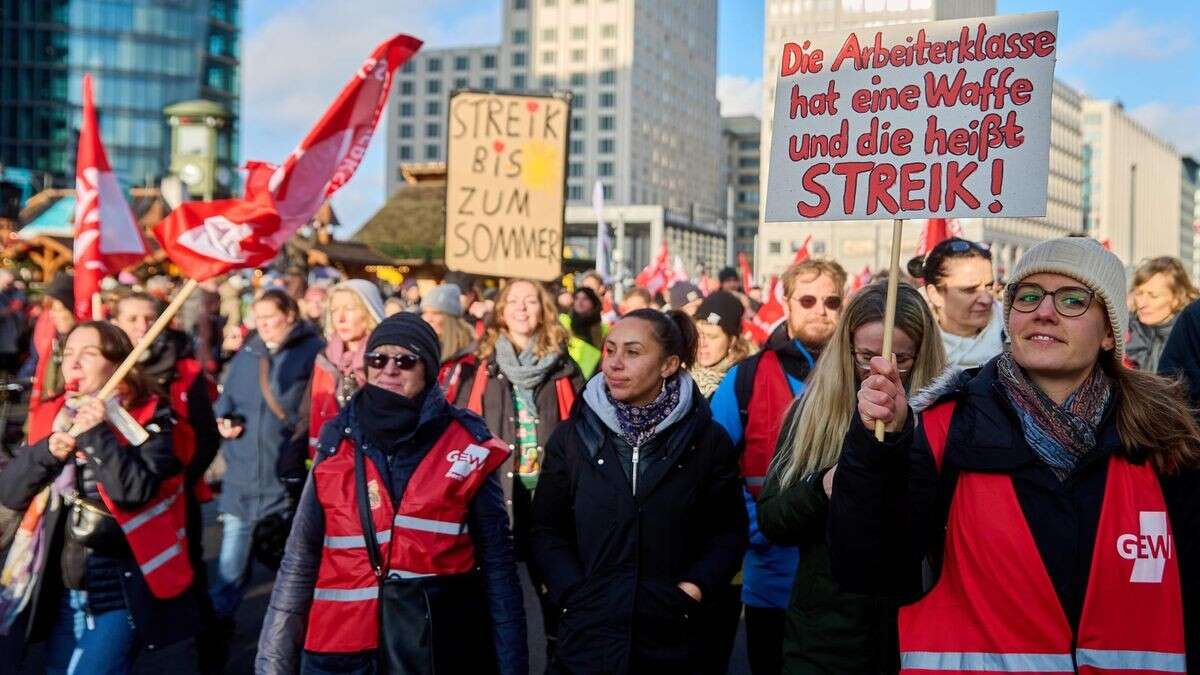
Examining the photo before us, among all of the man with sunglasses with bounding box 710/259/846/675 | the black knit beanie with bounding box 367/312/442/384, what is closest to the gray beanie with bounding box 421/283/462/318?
the man with sunglasses with bounding box 710/259/846/675

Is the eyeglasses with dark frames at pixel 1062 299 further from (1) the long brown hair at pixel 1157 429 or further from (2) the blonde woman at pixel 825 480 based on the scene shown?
→ (2) the blonde woman at pixel 825 480

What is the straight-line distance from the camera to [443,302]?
6398 millimetres

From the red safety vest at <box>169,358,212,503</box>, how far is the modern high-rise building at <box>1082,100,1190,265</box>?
12809 centimetres

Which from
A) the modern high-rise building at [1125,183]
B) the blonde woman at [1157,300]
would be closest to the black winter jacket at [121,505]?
the blonde woman at [1157,300]

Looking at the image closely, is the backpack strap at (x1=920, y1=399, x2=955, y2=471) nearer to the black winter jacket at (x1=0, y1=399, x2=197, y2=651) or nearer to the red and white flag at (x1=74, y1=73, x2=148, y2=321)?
the black winter jacket at (x1=0, y1=399, x2=197, y2=651)

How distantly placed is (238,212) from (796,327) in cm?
268

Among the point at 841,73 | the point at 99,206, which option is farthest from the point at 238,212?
the point at 841,73

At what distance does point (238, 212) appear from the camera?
5.43 m

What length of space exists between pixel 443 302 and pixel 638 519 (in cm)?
322

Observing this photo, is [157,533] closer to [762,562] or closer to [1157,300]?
[762,562]

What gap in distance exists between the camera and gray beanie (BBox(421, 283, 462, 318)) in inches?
251

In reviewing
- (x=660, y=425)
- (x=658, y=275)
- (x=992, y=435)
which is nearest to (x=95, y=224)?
(x=660, y=425)

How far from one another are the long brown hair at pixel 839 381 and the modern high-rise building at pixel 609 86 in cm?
11047

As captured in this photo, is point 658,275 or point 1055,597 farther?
point 658,275
